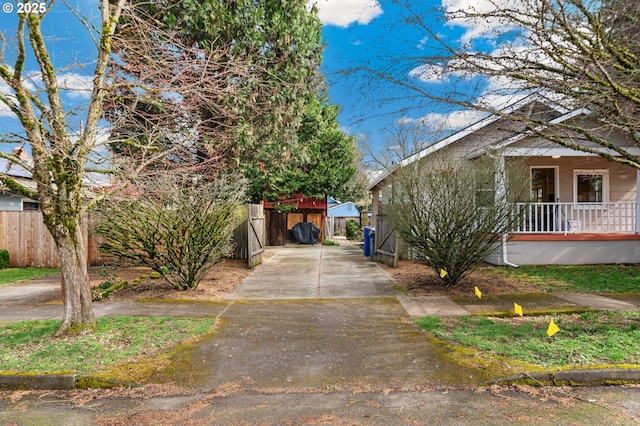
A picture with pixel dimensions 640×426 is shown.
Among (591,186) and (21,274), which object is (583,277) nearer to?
(591,186)

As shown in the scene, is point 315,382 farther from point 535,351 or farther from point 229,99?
point 229,99

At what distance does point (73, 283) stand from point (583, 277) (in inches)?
407

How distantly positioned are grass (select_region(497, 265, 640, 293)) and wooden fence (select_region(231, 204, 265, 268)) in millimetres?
7170

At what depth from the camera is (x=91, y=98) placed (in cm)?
527

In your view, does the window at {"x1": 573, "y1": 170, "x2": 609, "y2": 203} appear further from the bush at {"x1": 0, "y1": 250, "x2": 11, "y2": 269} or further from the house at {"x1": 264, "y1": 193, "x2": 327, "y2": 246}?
the bush at {"x1": 0, "y1": 250, "x2": 11, "y2": 269}

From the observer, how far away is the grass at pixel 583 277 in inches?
317

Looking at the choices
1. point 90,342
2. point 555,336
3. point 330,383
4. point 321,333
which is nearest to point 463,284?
point 555,336

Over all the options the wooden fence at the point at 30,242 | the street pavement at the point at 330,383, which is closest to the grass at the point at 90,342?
the street pavement at the point at 330,383

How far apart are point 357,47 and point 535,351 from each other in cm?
402

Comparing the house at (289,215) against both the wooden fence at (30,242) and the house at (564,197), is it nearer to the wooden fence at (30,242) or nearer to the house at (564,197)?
the wooden fence at (30,242)

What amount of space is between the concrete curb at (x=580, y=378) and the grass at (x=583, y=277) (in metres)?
4.39

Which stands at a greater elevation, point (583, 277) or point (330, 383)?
point (583, 277)

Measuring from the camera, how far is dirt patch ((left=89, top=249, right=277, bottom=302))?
25.7ft

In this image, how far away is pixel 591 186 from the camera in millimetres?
13414
